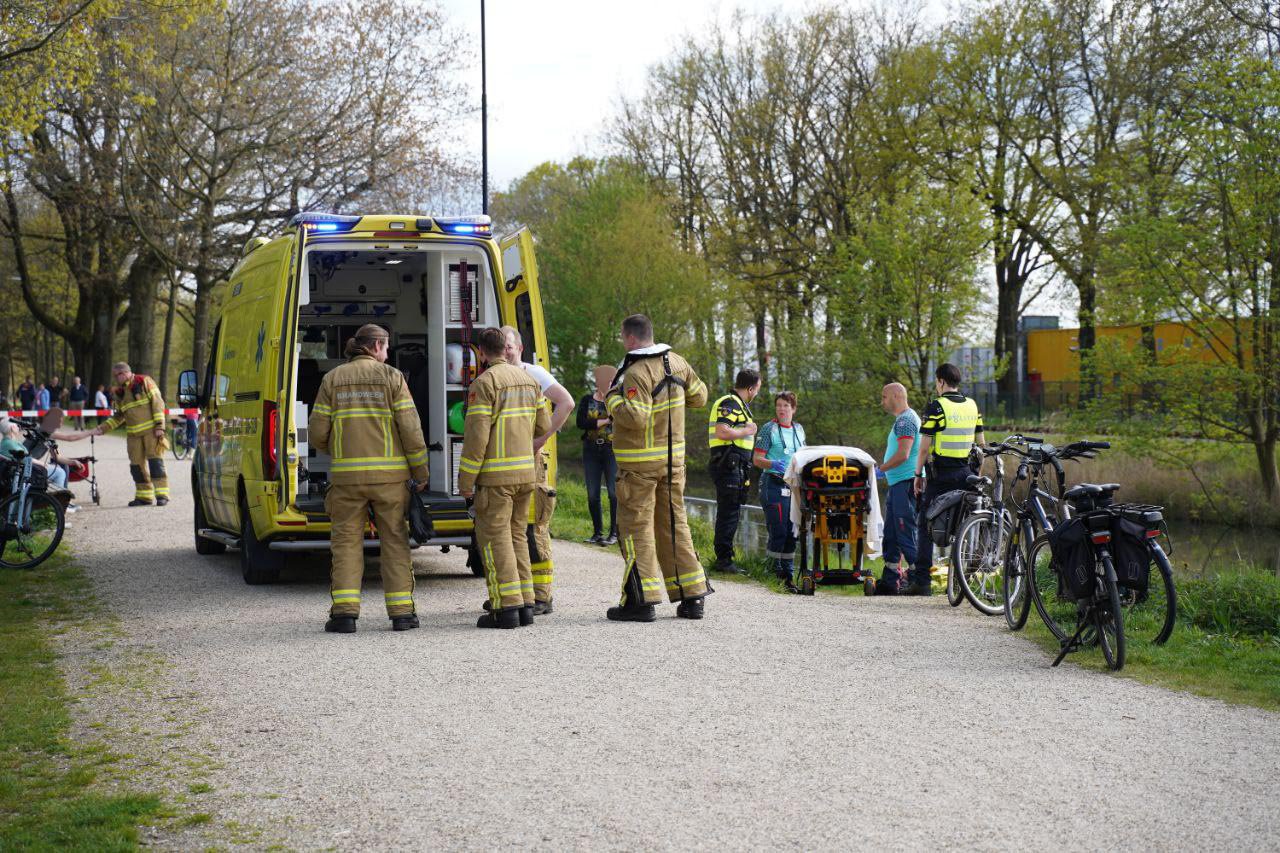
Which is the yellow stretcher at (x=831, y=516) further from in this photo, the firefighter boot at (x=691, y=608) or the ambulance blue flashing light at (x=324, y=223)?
the ambulance blue flashing light at (x=324, y=223)

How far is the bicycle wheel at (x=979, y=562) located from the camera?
9.84m

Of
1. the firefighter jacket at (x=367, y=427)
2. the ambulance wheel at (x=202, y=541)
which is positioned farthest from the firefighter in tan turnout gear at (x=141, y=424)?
the firefighter jacket at (x=367, y=427)

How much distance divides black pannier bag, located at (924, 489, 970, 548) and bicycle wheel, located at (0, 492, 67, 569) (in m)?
7.58

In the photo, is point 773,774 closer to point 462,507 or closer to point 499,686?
point 499,686

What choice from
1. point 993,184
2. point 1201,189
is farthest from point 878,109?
point 1201,189

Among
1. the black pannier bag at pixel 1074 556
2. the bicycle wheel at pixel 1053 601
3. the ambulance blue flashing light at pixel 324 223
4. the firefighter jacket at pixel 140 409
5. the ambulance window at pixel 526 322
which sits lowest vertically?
the bicycle wheel at pixel 1053 601

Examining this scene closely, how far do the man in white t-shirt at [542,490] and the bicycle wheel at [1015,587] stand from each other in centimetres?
302

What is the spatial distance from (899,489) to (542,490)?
349cm

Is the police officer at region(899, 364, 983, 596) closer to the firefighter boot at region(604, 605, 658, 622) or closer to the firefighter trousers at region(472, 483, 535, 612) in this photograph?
the firefighter boot at region(604, 605, 658, 622)

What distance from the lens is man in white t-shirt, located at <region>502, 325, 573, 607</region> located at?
353 inches

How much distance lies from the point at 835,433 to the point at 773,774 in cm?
2863

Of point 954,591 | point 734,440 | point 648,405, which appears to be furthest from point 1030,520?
point 734,440

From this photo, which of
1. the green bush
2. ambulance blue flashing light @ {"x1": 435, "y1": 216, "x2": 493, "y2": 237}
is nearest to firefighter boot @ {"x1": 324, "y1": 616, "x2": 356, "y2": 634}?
ambulance blue flashing light @ {"x1": 435, "y1": 216, "x2": 493, "y2": 237}

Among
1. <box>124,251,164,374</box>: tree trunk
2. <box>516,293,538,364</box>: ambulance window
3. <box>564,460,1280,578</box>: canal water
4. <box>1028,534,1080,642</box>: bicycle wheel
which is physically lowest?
<box>564,460,1280,578</box>: canal water
